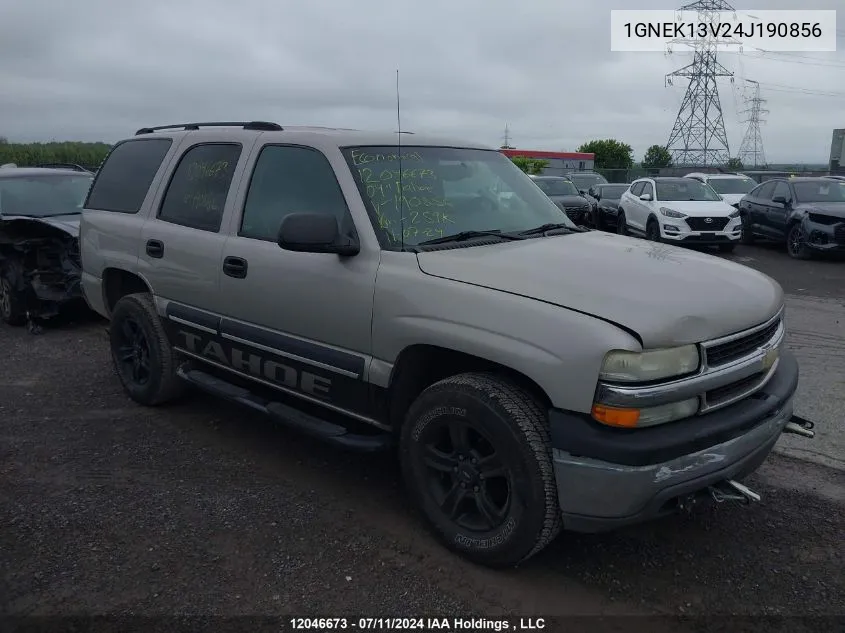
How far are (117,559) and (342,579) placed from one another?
1.06 meters

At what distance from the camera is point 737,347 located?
296cm

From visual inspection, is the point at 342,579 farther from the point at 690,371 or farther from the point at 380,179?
the point at 380,179

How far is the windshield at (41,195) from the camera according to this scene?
8.42 m

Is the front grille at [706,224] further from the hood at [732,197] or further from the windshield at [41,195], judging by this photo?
the windshield at [41,195]

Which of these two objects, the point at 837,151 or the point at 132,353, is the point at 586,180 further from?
the point at 132,353

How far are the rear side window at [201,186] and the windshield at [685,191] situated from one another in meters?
12.2

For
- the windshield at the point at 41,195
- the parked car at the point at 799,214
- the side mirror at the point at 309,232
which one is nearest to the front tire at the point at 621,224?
the parked car at the point at 799,214

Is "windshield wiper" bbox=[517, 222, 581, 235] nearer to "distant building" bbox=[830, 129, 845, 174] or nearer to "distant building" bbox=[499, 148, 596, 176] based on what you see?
"distant building" bbox=[830, 129, 845, 174]

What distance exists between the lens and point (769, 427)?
3059 millimetres

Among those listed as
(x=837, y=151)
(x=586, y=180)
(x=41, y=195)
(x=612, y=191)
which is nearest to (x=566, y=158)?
(x=837, y=151)

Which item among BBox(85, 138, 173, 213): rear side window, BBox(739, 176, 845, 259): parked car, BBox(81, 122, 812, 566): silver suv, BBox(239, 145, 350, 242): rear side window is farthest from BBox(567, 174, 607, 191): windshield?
BBox(239, 145, 350, 242): rear side window

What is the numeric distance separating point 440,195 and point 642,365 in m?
1.62

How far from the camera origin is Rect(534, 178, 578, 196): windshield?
17181mm

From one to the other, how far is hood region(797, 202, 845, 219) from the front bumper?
11705 mm
